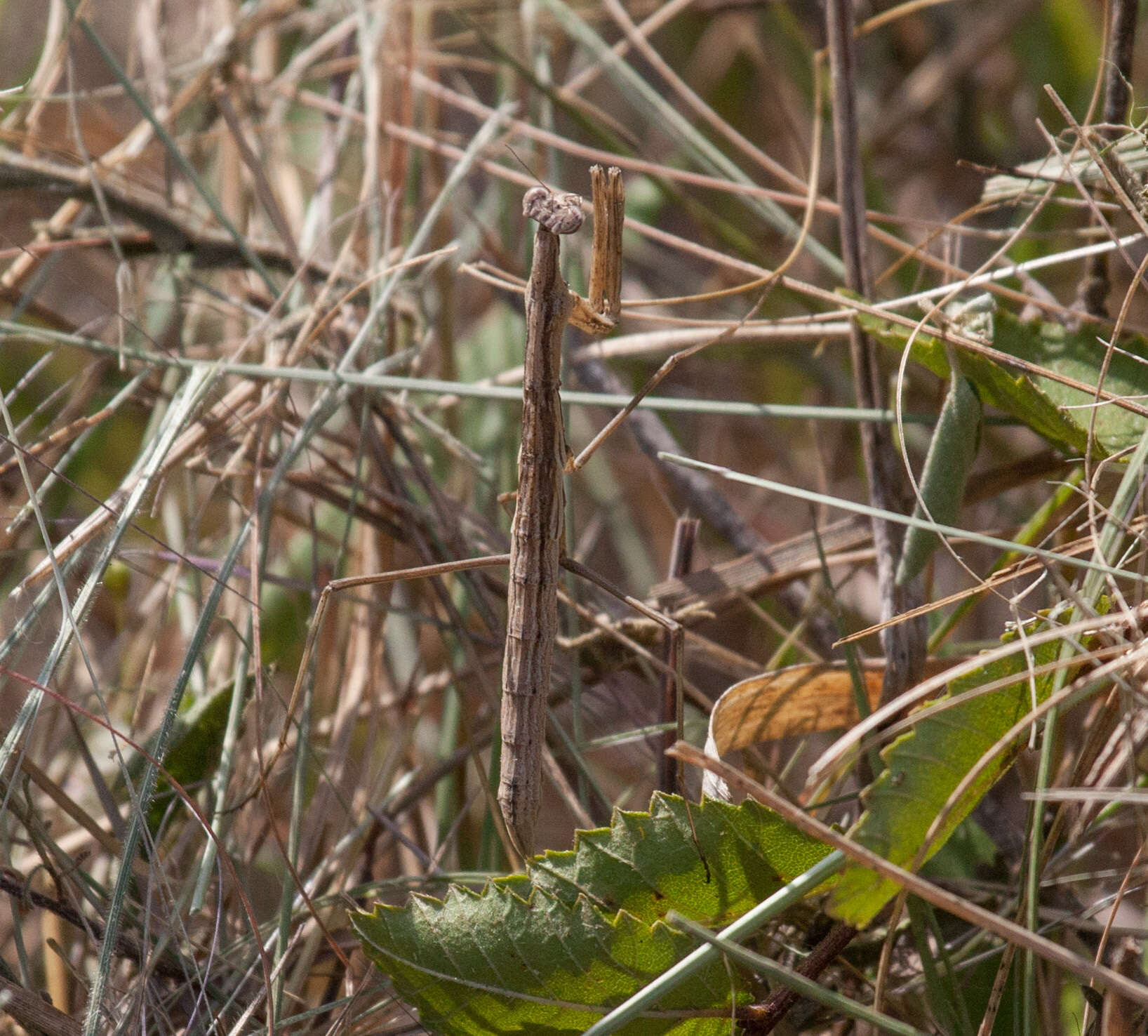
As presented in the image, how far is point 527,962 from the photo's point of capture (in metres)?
0.87

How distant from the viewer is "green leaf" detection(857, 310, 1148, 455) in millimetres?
1013

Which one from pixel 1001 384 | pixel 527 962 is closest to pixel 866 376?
pixel 1001 384

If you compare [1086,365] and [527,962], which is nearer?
[527,962]

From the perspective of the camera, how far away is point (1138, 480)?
92 cm

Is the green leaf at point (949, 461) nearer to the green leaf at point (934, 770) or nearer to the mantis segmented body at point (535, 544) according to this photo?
the green leaf at point (934, 770)

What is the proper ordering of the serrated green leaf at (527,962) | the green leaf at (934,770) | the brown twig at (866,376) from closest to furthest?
1. the green leaf at (934,770)
2. the serrated green leaf at (527,962)
3. the brown twig at (866,376)

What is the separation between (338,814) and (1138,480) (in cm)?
107

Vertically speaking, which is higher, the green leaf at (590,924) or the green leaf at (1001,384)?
the green leaf at (1001,384)

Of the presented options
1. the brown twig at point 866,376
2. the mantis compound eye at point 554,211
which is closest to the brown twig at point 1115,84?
the brown twig at point 866,376

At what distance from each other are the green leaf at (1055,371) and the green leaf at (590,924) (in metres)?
0.53

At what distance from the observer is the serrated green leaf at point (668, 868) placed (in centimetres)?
87

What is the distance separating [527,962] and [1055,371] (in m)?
0.83

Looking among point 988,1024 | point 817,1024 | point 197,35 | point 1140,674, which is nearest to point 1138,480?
point 1140,674

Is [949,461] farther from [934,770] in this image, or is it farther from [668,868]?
[668,868]
